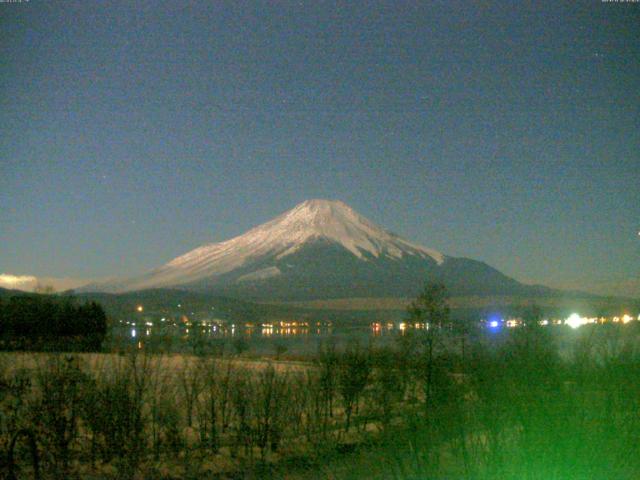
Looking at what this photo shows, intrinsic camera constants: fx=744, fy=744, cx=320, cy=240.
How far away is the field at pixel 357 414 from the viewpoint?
452cm

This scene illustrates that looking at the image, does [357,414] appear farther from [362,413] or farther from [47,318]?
[47,318]

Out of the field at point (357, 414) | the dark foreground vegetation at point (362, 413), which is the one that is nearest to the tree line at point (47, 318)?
the dark foreground vegetation at point (362, 413)

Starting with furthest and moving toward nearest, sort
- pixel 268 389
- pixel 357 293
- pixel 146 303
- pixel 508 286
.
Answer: pixel 508 286 → pixel 357 293 → pixel 146 303 → pixel 268 389

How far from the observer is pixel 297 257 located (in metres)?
199

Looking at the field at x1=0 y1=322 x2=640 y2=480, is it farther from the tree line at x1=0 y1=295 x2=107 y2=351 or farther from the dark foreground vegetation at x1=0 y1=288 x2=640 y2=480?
the tree line at x1=0 y1=295 x2=107 y2=351

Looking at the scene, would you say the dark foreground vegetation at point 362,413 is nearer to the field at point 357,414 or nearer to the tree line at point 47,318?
the field at point 357,414

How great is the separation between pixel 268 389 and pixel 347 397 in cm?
305

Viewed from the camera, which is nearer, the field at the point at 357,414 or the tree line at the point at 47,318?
the field at the point at 357,414

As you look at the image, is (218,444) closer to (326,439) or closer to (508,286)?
(326,439)

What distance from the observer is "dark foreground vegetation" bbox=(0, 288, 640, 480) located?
4.53m

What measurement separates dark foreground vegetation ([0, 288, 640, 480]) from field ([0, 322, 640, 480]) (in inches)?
0.6

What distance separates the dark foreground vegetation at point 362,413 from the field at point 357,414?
2 cm

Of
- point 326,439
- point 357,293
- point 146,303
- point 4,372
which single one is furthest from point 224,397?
point 357,293

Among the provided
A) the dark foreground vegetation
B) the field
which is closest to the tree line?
the dark foreground vegetation
